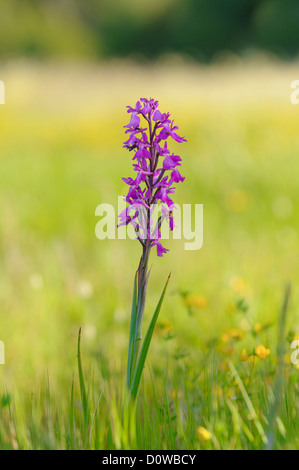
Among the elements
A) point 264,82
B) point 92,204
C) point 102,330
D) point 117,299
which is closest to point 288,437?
point 102,330

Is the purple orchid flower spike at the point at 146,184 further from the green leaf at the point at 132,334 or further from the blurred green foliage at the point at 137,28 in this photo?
the blurred green foliage at the point at 137,28

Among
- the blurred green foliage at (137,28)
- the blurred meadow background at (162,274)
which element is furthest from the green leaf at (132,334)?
the blurred green foliage at (137,28)

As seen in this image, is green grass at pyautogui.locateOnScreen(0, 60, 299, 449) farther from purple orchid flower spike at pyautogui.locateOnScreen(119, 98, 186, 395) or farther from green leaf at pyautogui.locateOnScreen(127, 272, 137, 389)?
purple orchid flower spike at pyautogui.locateOnScreen(119, 98, 186, 395)

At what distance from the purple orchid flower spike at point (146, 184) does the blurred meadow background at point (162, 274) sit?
343mm

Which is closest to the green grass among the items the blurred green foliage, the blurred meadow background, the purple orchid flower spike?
the blurred meadow background

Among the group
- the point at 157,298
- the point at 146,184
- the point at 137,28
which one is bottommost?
the point at 157,298

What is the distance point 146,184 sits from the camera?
1.37m

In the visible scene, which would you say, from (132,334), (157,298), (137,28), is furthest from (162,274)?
(137,28)

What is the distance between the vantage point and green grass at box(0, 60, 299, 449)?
1554mm

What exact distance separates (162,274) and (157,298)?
36cm

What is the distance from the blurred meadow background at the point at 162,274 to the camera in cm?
162

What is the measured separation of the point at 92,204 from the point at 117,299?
83.3 inches

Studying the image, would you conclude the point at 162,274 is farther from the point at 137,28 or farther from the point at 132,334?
the point at 137,28
